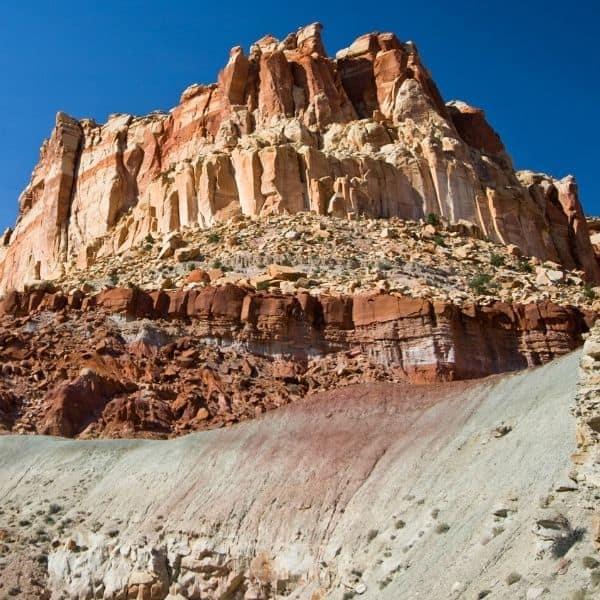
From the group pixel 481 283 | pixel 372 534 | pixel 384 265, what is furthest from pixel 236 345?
pixel 372 534

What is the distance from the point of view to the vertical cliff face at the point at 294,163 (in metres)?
51.2

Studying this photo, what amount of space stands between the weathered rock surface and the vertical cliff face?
13788 millimetres

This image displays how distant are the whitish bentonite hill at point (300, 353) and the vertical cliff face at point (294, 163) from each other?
208mm

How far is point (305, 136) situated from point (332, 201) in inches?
280

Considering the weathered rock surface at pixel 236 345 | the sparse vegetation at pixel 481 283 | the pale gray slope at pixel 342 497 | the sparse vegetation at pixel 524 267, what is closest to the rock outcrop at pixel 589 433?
the pale gray slope at pixel 342 497

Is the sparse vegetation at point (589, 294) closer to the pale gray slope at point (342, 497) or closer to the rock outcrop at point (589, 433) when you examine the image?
the pale gray slope at point (342, 497)

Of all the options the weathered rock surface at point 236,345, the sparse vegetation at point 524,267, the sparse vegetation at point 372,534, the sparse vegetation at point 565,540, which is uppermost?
the sparse vegetation at point 524,267

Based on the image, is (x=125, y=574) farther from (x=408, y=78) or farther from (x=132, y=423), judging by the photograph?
(x=408, y=78)

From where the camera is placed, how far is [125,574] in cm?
2066

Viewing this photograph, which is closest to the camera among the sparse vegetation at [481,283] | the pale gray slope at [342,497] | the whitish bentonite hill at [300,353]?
the pale gray slope at [342,497]

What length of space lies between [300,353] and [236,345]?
268cm

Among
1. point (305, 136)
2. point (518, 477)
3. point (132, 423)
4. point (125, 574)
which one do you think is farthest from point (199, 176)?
point (518, 477)

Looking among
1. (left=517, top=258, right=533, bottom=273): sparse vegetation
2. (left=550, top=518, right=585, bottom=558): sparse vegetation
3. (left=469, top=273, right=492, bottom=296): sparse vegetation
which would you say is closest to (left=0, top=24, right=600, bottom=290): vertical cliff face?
(left=517, top=258, right=533, bottom=273): sparse vegetation

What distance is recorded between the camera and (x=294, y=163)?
167 feet
